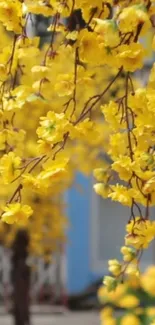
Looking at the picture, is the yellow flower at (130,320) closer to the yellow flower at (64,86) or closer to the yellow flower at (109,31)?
the yellow flower at (64,86)

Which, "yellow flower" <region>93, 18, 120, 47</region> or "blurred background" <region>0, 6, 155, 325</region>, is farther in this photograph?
"blurred background" <region>0, 6, 155, 325</region>

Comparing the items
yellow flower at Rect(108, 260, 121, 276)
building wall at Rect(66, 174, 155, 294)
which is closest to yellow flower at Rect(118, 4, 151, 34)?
yellow flower at Rect(108, 260, 121, 276)

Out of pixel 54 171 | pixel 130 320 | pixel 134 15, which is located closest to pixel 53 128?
pixel 54 171

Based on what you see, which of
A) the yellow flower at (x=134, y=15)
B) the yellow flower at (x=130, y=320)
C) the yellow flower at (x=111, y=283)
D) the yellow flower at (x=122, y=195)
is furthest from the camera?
the yellow flower at (x=130, y=320)

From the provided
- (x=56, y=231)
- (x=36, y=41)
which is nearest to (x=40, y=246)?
(x=56, y=231)

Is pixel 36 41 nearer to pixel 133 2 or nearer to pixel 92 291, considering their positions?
pixel 133 2

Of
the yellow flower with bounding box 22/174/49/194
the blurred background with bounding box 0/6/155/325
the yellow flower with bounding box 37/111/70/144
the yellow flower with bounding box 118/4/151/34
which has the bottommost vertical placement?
the yellow flower with bounding box 22/174/49/194

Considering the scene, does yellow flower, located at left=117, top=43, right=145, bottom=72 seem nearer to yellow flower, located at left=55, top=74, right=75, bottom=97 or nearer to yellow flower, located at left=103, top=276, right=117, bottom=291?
yellow flower, located at left=55, top=74, right=75, bottom=97

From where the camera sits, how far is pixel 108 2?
1666 millimetres

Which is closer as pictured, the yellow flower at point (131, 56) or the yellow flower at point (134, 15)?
the yellow flower at point (134, 15)

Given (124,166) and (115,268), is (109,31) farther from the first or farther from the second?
(115,268)

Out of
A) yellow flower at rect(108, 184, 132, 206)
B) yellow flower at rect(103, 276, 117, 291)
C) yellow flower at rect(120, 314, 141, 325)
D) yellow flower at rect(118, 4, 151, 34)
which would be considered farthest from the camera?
yellow flower at rect(120, 314, 141, 325)

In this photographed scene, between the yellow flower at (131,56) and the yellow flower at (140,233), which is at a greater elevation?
the yellow flower at (131,56)

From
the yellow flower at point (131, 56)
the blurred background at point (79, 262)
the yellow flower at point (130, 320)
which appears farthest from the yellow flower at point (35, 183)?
the blurred background at point (79, 262)
